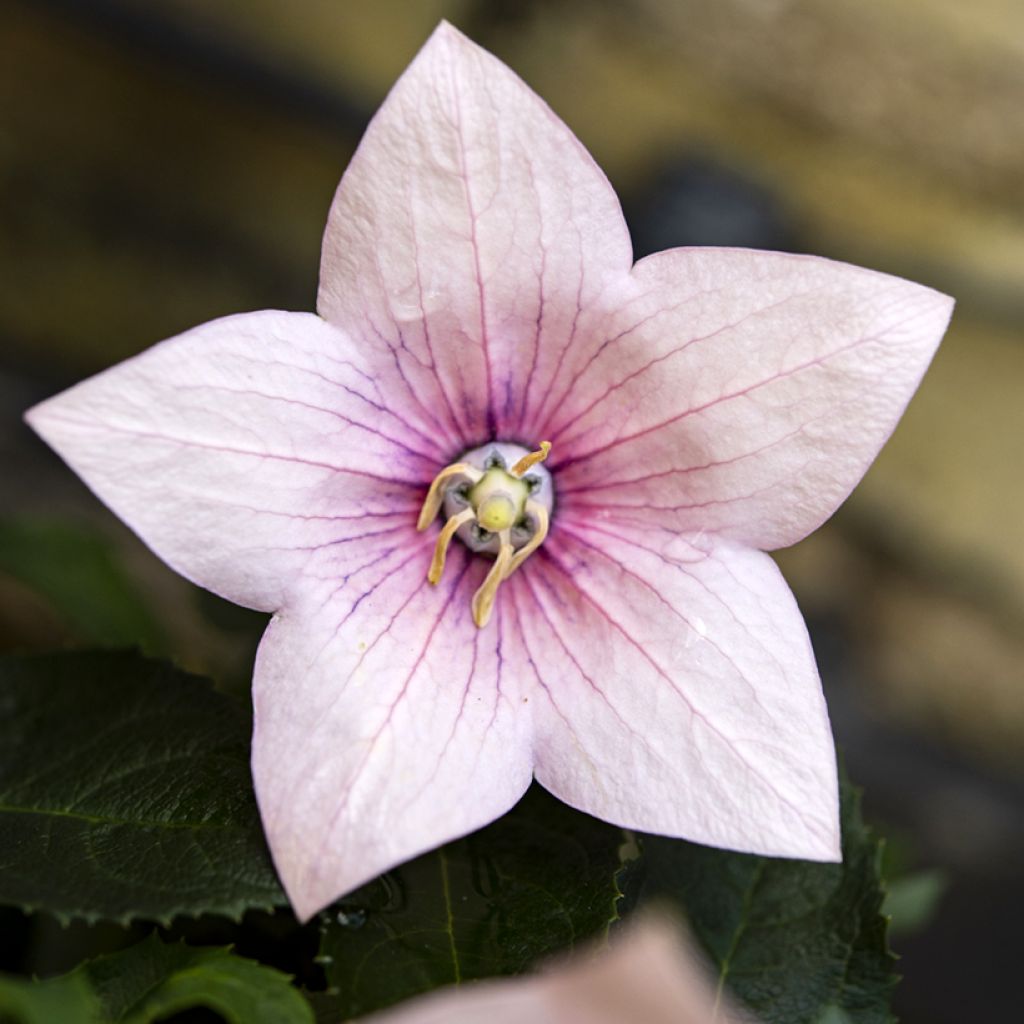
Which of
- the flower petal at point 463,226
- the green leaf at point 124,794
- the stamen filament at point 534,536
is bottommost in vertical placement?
the green leaf at point 124,794

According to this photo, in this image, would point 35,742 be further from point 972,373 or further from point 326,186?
point 972,373

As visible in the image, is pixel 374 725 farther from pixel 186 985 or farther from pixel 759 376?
pixel 759 376

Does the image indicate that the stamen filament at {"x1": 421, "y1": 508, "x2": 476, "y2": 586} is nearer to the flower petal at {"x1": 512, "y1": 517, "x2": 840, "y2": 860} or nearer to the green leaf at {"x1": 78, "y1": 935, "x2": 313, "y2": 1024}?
the flower petal at {"x1": 512, "y1": 517, "x2": 840, "y2": 860}

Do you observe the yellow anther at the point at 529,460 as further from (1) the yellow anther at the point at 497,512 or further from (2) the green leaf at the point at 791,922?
(2) the green leaf at the point at 791,922

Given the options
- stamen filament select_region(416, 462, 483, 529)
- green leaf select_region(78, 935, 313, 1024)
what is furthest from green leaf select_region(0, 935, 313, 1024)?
stamen filament select_region(416, 462, 483, 529)

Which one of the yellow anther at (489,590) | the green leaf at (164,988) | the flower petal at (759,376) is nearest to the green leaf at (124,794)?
the green leaf at (164,988)

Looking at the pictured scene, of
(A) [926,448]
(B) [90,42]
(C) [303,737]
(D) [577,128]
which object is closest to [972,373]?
(A) [926,448]
